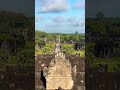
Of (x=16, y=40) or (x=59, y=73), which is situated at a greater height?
(x=16, y=40)

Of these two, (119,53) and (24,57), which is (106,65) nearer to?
(119,53)

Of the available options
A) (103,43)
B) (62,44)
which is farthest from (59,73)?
(62,44)

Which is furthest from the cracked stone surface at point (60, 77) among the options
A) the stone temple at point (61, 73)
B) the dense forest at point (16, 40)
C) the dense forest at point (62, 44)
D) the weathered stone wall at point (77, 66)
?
the dense forest at point (62, 44)

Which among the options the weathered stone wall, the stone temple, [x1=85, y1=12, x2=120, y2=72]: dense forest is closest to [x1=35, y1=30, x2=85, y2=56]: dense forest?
the weathered stone wall

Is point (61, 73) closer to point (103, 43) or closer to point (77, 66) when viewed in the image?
point (77, 66)

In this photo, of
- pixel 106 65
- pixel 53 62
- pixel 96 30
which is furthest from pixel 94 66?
pixel 53 62

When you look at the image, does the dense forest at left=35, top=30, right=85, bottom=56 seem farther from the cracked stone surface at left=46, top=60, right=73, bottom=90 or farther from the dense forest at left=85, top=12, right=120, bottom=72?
the dense forest at left=85, top=12, right=120, bottom=72

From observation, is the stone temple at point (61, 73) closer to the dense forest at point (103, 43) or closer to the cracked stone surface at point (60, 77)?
the cracked stone surface at point (60, 77)

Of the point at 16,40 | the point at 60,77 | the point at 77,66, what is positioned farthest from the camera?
the point at 60,77
